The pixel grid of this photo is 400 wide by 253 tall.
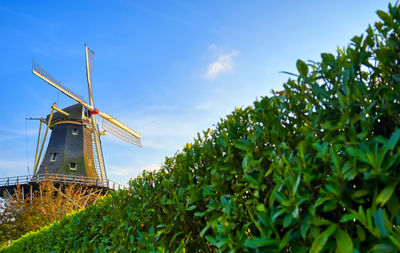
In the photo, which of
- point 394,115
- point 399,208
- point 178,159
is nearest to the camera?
point 399,208

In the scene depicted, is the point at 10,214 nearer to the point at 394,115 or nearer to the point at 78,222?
the point at 78,222

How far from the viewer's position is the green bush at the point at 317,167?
4.23 ft

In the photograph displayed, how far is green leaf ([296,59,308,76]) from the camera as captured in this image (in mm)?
1694

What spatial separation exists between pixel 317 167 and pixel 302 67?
0.62 m

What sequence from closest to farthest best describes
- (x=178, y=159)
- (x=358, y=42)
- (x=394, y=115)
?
1. (x=394, y=115)
2. (x=358, y=42)
3. (x=178, y=159)

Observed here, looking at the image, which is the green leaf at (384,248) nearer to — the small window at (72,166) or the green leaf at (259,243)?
the green leaf at (259,243)

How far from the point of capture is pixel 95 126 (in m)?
30.2

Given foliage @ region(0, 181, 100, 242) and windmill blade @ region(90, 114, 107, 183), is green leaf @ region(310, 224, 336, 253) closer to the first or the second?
foliage @ region(0, 181, 100, 242)

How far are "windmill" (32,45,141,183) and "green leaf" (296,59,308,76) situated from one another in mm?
28326

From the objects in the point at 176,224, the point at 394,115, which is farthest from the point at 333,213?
the point at 176,224

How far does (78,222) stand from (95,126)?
27266 mm

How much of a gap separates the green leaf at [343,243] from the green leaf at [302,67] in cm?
91

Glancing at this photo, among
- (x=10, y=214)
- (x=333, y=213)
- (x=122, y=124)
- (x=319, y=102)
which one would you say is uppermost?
(x=122, y=124)

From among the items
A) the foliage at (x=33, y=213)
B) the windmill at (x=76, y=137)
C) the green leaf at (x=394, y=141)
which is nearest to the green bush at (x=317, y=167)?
the green leaf at (x=394, y=141)
